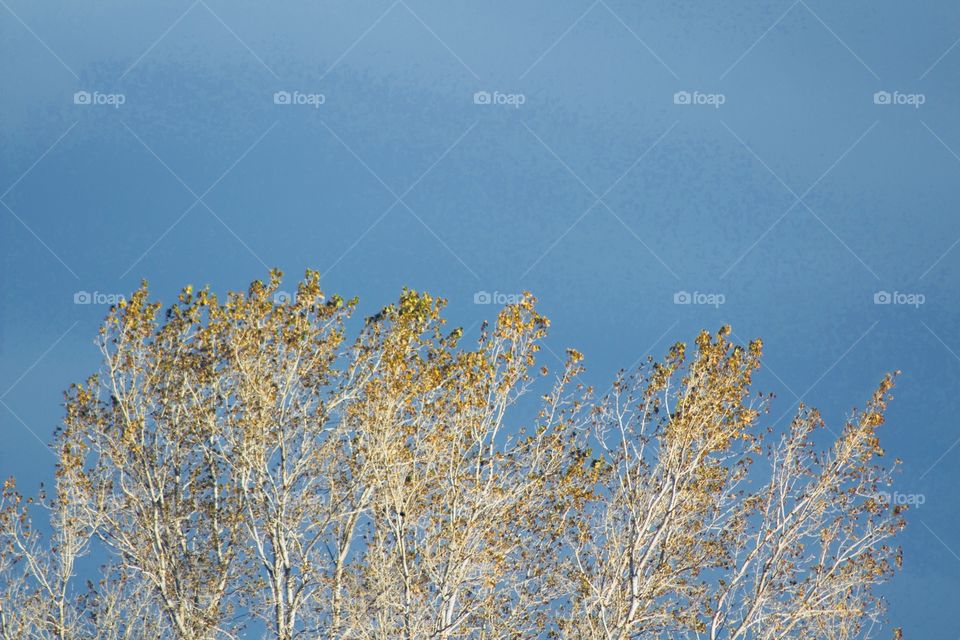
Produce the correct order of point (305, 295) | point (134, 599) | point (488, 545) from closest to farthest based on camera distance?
1. point (488, 545)
2. point (305, 295)
3. point (134, 599)

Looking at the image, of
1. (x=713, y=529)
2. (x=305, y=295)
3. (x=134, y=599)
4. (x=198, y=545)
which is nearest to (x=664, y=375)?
(x=713, y=529)

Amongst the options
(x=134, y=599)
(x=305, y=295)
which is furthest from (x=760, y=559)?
(x=134, y=599)

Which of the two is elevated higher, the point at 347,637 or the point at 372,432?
the point at 372,432

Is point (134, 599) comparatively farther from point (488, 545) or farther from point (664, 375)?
point (664, 375)

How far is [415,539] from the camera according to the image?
19.2m

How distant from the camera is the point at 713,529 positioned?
1972 centimetres

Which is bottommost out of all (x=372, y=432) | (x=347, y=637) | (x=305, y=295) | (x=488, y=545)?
(x=347, y=637)

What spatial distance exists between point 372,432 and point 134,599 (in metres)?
10.5

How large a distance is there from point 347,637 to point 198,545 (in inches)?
134

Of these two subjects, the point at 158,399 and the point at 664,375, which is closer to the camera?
the point at 664,375

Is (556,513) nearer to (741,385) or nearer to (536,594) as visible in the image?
(536,594)

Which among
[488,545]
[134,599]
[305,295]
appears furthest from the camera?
[134,599]

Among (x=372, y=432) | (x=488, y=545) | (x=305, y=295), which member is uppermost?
(x=305, y=295)

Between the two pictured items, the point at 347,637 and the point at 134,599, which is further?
the point at 134,599
